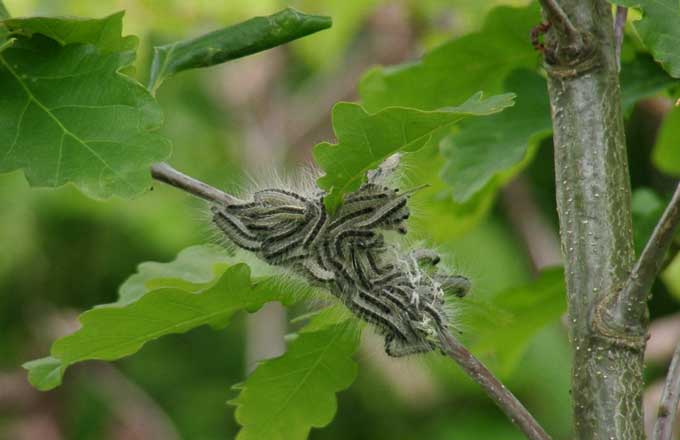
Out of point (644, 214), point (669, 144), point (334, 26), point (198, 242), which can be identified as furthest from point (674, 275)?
point (198, 242)

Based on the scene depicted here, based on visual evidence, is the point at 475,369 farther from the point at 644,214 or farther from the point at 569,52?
the point at 644,214

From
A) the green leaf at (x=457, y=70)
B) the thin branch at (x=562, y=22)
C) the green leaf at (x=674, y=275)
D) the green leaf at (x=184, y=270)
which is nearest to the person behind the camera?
the thin branch at (x=562, y=22)

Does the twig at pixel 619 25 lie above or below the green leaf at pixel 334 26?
above

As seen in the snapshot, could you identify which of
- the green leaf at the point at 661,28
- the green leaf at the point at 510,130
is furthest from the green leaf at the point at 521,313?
the green leaf at the point at 661,28

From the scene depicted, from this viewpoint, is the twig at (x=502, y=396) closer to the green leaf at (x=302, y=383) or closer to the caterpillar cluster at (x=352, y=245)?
the caterpillar cluster at (x=352, y=245)

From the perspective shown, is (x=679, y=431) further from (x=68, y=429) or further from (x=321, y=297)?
(x=68, y=429)

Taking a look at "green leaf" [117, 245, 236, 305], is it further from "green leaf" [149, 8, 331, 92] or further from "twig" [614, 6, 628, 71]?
"twig" [614, 6, 628, 71]

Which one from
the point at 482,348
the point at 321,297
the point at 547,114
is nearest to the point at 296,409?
the point at 321,297
